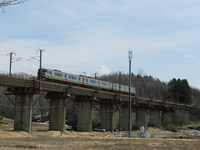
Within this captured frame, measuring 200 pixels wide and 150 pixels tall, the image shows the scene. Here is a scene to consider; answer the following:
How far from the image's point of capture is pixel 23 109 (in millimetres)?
57562

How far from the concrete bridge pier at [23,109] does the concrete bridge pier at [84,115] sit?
17540mm

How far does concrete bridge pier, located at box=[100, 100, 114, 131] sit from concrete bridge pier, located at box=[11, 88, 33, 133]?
3113cm

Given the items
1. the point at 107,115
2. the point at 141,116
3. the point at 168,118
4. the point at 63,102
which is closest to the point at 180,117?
the point at 168,118

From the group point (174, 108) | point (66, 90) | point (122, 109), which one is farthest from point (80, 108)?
point (174, 108)

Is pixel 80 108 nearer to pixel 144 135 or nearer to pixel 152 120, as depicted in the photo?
pixel 144 135

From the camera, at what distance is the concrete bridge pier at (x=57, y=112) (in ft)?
214

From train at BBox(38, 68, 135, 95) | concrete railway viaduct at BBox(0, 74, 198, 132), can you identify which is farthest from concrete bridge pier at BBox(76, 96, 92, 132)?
train at BBox(38, 68, 135, 95)

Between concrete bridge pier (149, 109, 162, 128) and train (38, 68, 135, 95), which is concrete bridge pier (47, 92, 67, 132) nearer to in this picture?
train (38, 68, 135, 95)

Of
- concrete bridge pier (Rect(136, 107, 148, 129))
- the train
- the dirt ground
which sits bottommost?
the dirt ground

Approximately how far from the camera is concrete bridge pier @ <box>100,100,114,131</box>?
85.2 m

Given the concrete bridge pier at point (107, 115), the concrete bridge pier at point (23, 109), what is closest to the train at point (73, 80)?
the concrete bridge pier at point (107, 115)

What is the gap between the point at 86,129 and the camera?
72812mm

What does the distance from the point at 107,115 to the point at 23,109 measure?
3221cm

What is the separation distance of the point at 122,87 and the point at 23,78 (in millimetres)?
39950
